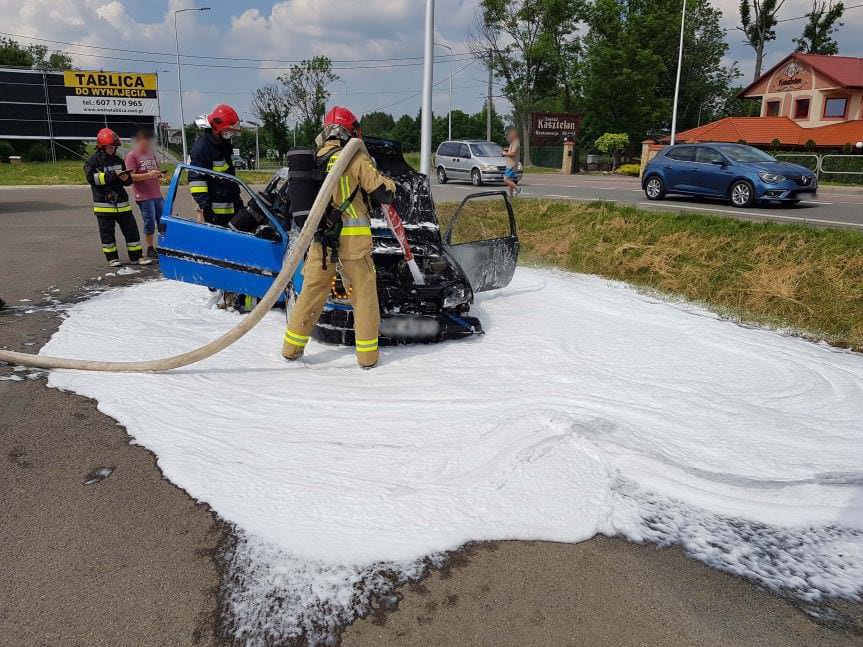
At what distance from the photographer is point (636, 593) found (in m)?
2.67

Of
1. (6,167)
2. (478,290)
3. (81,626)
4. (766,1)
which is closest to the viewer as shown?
(81,626)

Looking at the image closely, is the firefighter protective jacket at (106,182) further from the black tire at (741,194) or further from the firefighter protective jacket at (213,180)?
the black tire at (741,194)

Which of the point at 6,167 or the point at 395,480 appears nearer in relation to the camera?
the point at 395,480

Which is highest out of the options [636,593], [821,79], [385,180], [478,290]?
[821,79]

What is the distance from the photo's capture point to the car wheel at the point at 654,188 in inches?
629

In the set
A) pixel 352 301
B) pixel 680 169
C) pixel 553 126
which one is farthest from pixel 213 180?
pixel 553 126

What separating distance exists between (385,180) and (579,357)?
212 centimetres

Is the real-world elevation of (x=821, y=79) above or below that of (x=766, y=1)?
below

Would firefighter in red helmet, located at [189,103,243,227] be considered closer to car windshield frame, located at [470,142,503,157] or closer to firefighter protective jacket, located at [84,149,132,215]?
firefighter protective jacket, located at [84,149,132,215]

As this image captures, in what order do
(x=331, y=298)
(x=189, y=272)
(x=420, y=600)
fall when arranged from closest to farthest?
(x=420, y=600), (x=331, y=298), (x=189, y=272)

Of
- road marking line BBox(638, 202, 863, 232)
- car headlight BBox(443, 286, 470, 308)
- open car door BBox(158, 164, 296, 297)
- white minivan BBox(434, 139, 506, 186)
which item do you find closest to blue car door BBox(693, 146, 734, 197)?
road marking line BBox(638, 202, 863, 232)

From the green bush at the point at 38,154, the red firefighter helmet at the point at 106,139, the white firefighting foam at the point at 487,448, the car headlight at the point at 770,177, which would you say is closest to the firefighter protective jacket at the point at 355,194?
the white firefighting foam at the point at 487,448

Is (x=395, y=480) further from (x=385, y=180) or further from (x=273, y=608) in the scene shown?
(x=385, y=180)

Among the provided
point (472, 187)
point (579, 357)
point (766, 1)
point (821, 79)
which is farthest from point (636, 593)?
point (766, 1)
